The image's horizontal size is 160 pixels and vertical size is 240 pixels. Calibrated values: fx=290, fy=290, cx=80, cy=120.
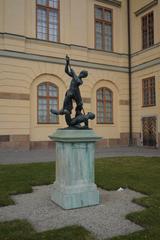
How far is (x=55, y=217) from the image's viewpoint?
4.89 meters

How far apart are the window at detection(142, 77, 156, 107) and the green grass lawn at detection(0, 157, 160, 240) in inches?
341

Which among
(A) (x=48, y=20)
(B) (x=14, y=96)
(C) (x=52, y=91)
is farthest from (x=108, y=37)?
(B) (x=14, y=96)

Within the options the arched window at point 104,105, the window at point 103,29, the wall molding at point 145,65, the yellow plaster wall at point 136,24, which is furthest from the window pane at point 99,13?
the arched window at point 104,105

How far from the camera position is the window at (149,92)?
1870cm

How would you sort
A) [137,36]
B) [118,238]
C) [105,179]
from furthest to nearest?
[137,36], [105,179], [118,238]

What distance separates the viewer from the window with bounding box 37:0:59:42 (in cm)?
1769

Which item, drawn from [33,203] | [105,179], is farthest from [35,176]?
[33,203]

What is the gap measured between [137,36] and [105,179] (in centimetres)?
1481

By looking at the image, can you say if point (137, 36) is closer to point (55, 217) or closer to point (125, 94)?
point (125, 94)

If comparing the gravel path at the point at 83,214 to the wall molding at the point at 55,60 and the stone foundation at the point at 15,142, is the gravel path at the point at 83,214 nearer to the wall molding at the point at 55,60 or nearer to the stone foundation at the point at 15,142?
the stone foundation at the point at 15,142

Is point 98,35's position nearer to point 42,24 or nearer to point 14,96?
point 42,24

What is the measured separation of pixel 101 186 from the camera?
282 inches

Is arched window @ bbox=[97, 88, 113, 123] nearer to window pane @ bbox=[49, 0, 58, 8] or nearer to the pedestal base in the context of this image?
window pane @ bbox=[49, 0, 58, 8]

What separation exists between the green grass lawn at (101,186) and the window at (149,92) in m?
8.65
